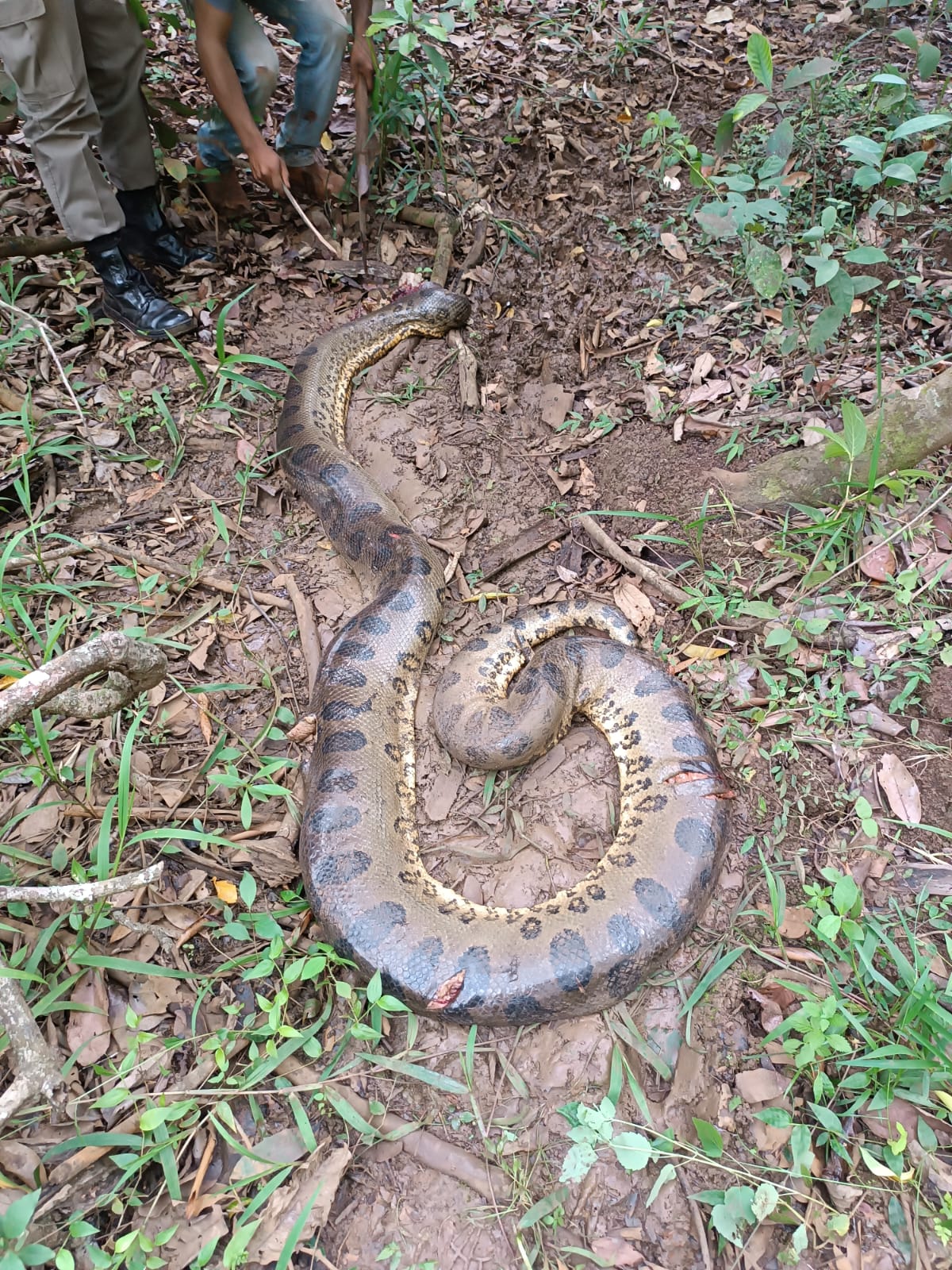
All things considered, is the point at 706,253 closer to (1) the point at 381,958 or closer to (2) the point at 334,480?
(2) the point at 334,480

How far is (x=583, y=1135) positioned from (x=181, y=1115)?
136 cm

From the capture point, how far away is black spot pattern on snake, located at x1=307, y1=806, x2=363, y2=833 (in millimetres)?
3256

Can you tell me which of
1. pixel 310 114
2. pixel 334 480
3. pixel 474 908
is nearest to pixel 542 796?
pixel 474 908

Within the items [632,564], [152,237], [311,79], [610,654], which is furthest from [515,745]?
[311,79]

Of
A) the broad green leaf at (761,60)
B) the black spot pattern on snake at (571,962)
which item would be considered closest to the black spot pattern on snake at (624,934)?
the black spot pattern on snake at (571,962)

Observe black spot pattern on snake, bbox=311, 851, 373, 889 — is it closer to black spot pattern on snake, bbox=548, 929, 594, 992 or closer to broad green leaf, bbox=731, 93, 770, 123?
black spot pattern on snake, bbox=548, 929, 594, 992

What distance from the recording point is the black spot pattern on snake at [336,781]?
11.1 ft

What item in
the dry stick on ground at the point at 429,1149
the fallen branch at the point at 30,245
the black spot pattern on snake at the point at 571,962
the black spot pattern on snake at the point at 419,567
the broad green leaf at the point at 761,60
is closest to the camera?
the dry stick on ground at the point at 429,1149

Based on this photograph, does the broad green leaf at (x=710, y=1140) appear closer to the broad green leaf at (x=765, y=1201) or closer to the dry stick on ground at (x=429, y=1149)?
the broad green leaf at (x=765, y=1201)

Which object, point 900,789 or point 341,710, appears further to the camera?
point 341,710

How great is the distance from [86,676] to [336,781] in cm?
122

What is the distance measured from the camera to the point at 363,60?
17.7 feet

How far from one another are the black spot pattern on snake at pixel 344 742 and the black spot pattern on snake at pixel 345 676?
0.86ft

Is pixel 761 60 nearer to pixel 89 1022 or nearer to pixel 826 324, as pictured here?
pixel 826 324
